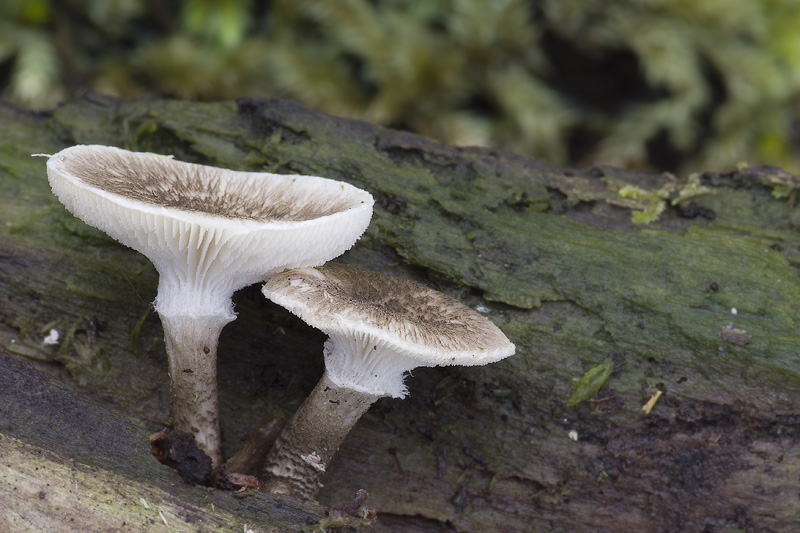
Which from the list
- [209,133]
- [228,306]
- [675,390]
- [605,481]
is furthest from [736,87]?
[228,306]

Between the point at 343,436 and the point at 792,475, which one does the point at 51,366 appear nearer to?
the point at 343,436

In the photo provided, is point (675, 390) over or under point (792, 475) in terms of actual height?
over

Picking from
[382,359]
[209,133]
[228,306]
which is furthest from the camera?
[209,133]

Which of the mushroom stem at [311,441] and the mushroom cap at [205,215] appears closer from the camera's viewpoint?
the mushroom cap at [205,215]

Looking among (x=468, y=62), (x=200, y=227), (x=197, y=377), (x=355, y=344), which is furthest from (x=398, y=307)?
(x=468, y=62)

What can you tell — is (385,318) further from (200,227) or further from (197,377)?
(197,377)

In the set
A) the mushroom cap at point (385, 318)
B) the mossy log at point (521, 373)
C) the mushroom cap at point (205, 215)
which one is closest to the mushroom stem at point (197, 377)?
the mushroom cap at point (205, 215)

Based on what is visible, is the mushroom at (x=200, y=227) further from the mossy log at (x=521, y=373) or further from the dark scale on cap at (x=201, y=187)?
the mossy log at (x=521, y=373)

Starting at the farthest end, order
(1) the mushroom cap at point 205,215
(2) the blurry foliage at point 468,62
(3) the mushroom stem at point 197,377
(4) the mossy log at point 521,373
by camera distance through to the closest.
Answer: (2) the blurry foliage at point 468,62 → (4) the mossy log at point 521,373 → (3) the mushroom stem at point 197,377 → (1) the mushroom cap at point 205,215
